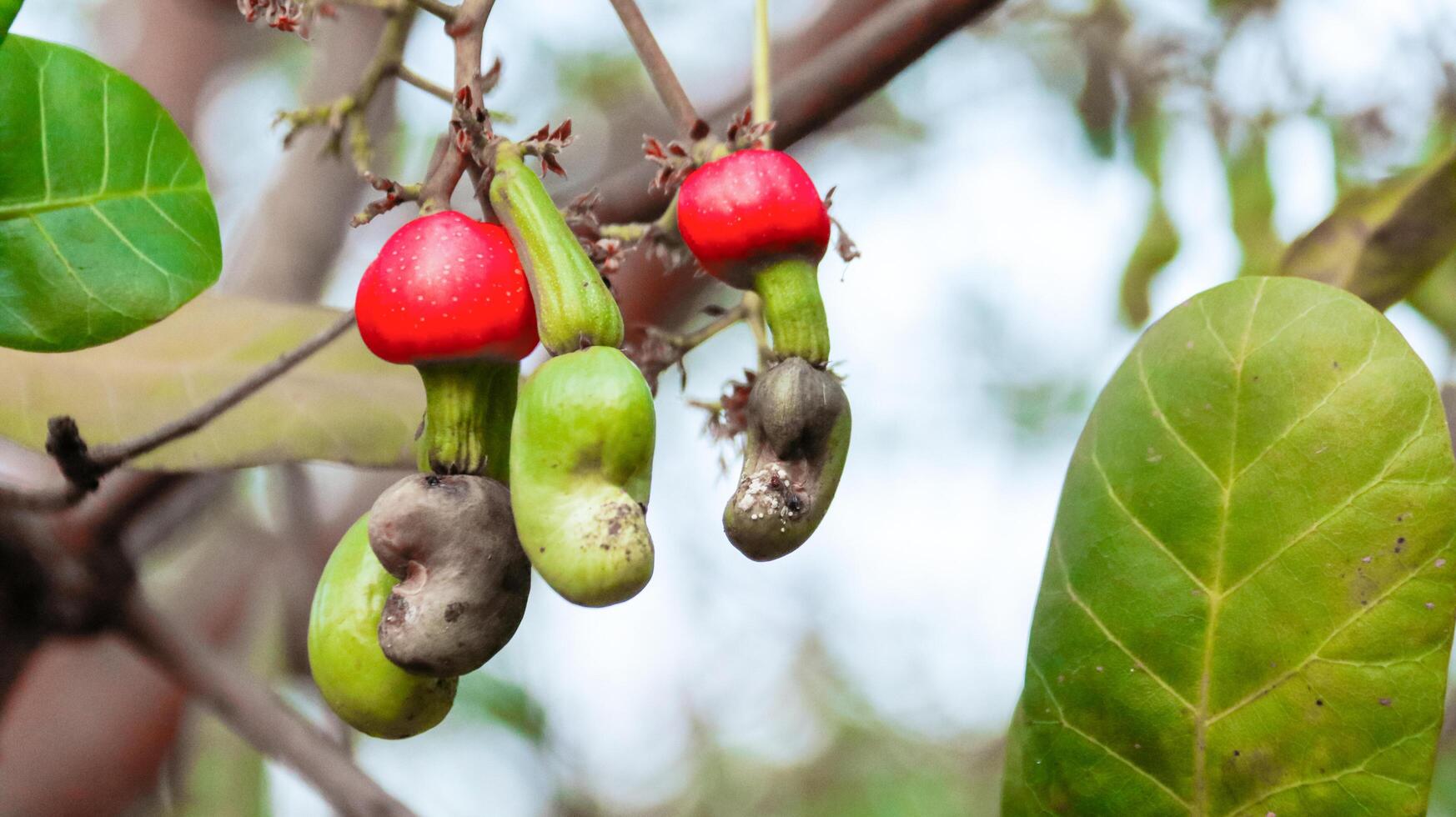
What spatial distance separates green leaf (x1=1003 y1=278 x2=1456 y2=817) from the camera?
0.83 m

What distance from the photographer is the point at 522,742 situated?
2.74 metres

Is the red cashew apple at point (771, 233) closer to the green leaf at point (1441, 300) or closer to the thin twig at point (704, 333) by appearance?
the thin twig at point (704, 333)

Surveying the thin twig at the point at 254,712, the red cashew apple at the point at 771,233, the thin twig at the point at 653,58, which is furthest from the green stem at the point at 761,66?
the thin twig at the point at 254,712

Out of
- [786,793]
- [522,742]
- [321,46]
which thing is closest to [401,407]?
[321,46]

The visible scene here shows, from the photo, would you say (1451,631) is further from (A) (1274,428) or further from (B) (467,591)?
(B) (467,591)

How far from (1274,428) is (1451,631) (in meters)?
0.16

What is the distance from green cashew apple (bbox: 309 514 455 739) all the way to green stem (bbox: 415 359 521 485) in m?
0.07

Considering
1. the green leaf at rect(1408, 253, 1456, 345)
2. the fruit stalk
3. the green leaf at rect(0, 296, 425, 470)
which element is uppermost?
the fruit stalk

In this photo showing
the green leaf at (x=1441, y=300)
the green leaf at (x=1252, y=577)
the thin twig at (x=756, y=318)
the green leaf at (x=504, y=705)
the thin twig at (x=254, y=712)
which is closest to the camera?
the green leaf at (x=1252, y=577)

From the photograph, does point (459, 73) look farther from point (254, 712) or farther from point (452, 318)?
point (254, 712)

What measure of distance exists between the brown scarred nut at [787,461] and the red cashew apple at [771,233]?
3cm

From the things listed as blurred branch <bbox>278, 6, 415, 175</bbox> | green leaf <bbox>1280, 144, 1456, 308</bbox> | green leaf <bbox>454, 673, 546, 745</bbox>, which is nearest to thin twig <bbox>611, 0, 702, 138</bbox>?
blurred branch <bbox>278, 6, 415, 175</bbox>

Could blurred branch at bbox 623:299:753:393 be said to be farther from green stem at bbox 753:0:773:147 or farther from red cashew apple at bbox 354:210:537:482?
red cashew apple at bbox 354:210:537:482

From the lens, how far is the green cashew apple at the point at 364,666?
69 cm
